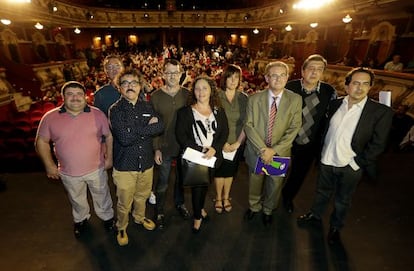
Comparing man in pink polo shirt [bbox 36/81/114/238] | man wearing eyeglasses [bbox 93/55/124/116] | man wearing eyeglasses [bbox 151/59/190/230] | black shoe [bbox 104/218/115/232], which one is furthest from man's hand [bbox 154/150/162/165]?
black shoe [bbox 104/218/115/232]

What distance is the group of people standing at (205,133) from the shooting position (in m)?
2.40

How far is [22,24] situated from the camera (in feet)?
42.9

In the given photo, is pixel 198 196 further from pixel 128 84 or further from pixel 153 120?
pixel 128 84

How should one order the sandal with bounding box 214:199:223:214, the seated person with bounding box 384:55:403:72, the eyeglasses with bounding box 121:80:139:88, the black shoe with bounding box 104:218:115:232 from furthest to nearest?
1. the seated person with bounding box 384:55:403:72
2. the sandal with bounding box 214:199:223:214
3. the black shoe with bounding box 104:218:115:232
4. the eyeglasses with bounding box 121:80:139:88

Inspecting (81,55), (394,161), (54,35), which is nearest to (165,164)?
(394,161)

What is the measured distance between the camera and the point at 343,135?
254 centimetres

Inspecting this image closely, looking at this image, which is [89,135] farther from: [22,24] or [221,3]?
[221,3]

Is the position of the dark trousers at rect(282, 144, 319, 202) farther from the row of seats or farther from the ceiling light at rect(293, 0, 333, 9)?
the ceiling light at rect(293, 0, 333, 9)

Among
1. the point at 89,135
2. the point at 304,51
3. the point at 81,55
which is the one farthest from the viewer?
the point at 81,55

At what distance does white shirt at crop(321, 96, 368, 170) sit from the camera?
2.46m

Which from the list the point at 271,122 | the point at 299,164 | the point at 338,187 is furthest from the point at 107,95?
the point at 338,187

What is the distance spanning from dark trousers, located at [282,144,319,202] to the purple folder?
1.68 ft

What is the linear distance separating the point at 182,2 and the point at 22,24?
1723 cm

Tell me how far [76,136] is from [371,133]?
300 centimetres
